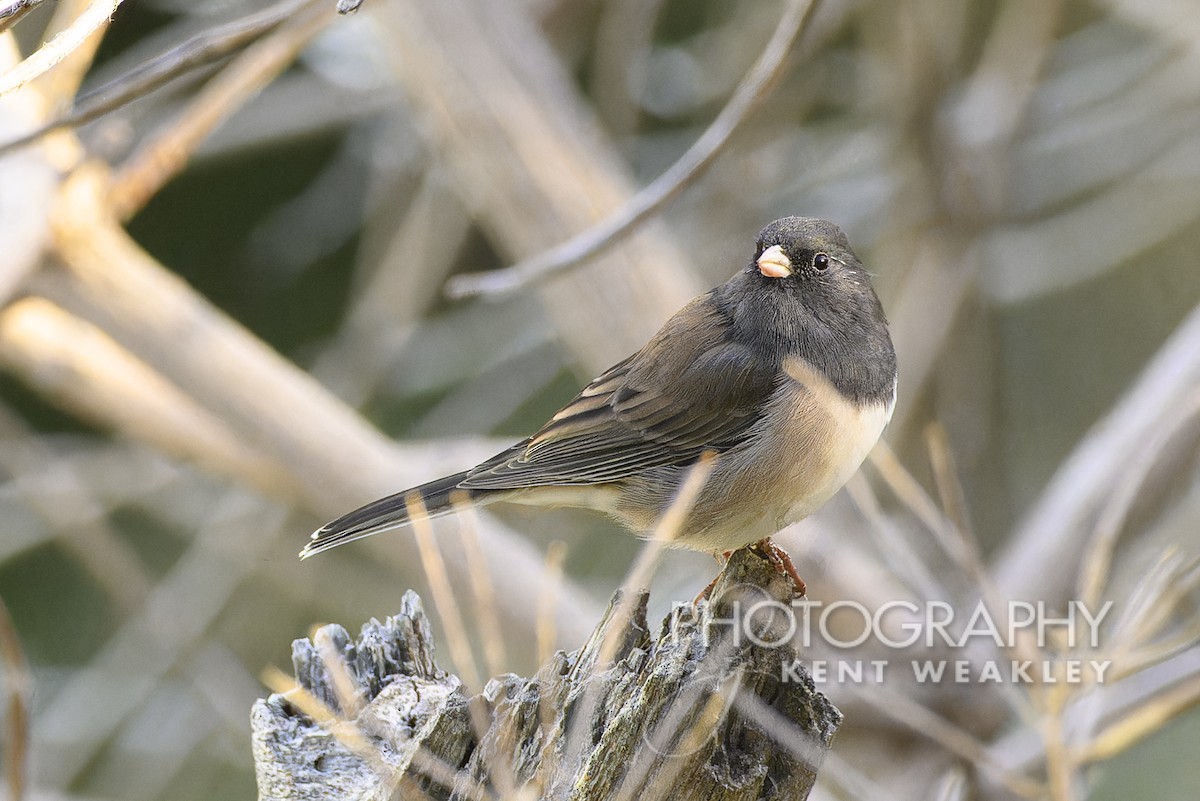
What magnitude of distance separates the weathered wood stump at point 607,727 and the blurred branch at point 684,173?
0.72 metres

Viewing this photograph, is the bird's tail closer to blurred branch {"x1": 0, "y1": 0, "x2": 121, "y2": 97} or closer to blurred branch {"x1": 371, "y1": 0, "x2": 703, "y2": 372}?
blurred branch {"x1": 0, "y1": 0, "x2": 121, "y2": 97}

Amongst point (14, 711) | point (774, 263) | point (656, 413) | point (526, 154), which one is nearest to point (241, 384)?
point (526, 154)

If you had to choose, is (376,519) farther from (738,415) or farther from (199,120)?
(199,120)

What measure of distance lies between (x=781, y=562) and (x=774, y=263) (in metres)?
0.46

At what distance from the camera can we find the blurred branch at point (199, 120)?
111 inches

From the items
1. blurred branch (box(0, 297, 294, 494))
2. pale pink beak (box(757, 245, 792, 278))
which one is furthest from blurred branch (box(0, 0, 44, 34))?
blurred branch (box(0, 297, 294, 494))

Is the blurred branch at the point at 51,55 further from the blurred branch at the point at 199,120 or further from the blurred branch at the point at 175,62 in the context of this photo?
the blurred branch at the point at 199,120

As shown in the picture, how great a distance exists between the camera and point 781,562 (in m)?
1.83

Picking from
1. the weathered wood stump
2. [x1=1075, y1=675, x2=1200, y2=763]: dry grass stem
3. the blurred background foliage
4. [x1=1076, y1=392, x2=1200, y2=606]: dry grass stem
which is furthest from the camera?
the blurred background foliage

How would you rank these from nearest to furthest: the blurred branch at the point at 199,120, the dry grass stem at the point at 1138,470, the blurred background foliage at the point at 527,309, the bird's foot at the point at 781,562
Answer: the bird's foot at the point at 781,562 < the dry grass stem at the point at 1138,470 < the blurred branch at the point at 199,120 < the blurred background foliage at the point at 527,309

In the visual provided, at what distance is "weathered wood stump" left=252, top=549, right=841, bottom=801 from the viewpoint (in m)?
1.28

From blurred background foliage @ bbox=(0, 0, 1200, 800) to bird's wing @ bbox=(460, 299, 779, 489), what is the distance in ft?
1.27

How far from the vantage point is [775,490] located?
5.99 feet

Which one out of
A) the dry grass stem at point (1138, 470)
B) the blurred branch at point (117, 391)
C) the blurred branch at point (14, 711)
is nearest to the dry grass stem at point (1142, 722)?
the dry grass stem at point (1138, 470)
